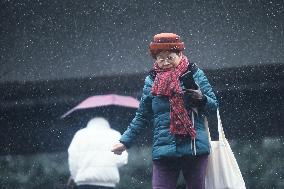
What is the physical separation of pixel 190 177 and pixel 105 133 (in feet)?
6.31

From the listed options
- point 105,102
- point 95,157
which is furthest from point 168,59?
point 105,102

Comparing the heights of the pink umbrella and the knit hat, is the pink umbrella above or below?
above

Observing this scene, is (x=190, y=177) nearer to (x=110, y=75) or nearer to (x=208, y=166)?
(x=208, y=166)

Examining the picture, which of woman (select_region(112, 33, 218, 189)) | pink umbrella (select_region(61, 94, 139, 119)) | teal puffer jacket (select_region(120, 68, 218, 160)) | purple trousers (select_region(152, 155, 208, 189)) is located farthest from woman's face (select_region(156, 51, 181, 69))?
pink umbrella (select_region(61, 94, 139, 119))

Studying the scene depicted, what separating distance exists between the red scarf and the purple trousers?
13 cm

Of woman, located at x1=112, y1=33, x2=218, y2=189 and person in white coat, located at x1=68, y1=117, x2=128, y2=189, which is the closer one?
woman, located at x1=112, y1=33, x2=218, y2=189

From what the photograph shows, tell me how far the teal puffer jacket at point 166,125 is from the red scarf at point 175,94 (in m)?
0.03

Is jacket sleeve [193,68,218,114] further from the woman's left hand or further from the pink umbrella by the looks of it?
the pink umbrella

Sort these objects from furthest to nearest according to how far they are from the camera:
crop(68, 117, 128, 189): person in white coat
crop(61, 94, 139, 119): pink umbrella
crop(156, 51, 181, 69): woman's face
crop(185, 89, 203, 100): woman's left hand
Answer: crop(61, 94, 139, 119): pink umbrella
crop(68, 117, 128, 189): person in white coat
crop(156, 51, 181, 69): woman's face
crop(185, 89, 203, 100): woman's left hand

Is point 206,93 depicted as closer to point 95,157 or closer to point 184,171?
point 184,171

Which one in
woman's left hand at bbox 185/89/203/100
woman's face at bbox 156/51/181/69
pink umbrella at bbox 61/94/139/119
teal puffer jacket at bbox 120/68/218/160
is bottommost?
teal puffer jacket at bbox 120/68/218/160

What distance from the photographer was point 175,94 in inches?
118

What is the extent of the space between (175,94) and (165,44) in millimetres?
241

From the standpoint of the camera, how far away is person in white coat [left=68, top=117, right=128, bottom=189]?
4.83 m
